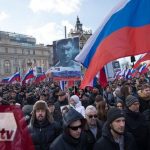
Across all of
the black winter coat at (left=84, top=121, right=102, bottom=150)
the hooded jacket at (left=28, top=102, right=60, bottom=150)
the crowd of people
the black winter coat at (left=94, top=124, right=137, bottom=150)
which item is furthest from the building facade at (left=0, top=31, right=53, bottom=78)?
the black winter coat at (left=94, top=124, right=137, bottom=150)

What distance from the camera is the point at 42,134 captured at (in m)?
4.82

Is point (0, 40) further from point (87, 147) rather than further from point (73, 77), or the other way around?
point (87, 147)

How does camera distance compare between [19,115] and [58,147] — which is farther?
[58,147]

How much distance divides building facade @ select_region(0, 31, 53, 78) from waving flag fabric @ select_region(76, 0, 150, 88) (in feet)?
270

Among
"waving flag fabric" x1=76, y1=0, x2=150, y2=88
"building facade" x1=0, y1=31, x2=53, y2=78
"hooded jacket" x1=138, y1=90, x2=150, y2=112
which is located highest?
"building facade" x1=0, y1=31, x2=53, y2=78

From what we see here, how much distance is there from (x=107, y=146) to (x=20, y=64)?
92.5 metres

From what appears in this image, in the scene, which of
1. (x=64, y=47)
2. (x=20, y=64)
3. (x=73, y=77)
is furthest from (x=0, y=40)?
(x=73, y=77)

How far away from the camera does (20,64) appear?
312 feet

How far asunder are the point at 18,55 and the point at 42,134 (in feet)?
299

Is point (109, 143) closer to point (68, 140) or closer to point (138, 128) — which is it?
point (68, 140)

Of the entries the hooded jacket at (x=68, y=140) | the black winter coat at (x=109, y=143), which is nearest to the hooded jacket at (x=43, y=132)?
the hooded jacket at (x=68, y=140)

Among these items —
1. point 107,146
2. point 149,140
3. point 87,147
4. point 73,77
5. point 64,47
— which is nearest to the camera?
point 107,146

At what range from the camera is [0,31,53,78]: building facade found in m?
90.6

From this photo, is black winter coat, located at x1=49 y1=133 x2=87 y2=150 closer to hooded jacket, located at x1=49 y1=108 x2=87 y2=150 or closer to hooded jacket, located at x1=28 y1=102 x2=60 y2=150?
hooded jacket, located at x1=49 y1=108 x2=87 y2=150
